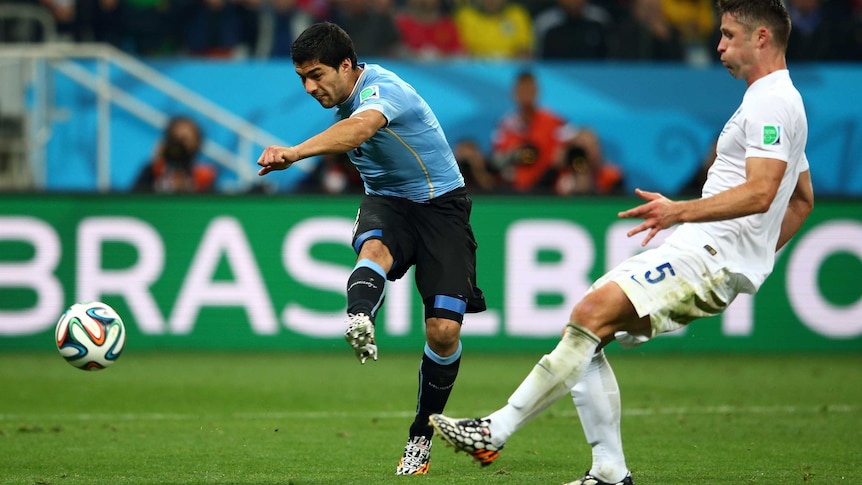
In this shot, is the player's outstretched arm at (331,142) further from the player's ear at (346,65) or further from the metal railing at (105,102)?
the metal railing at (105,102)

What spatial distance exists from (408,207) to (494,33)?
10.2 meters

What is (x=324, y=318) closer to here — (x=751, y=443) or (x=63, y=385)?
(x=63, y=385)

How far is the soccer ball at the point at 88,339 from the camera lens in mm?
7238

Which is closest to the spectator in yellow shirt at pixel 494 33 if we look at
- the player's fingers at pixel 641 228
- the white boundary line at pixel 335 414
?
the white boundary line at pixel 335 414

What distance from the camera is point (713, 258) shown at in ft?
19.5

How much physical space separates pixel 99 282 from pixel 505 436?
8551 mm

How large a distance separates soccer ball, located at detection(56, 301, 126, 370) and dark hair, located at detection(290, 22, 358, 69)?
1948 millimetres

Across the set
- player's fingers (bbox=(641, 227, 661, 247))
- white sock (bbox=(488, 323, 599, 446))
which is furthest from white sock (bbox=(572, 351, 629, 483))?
player's fingers (bbox=(641, 227, 661, 247))

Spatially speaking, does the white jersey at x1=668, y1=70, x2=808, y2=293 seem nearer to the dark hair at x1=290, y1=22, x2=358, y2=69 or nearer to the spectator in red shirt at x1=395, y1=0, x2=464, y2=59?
the dark hair at x1=290, y1=22, x2=358, y2=69

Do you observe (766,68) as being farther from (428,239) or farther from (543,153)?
(543,153)

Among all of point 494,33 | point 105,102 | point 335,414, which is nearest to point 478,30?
point 494,33

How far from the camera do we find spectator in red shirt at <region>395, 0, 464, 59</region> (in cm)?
1708

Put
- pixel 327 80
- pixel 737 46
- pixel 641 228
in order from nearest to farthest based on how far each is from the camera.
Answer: pixel 641 228, pixel 737 46, pixel 327 80

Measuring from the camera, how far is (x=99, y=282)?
1338 centimetres
